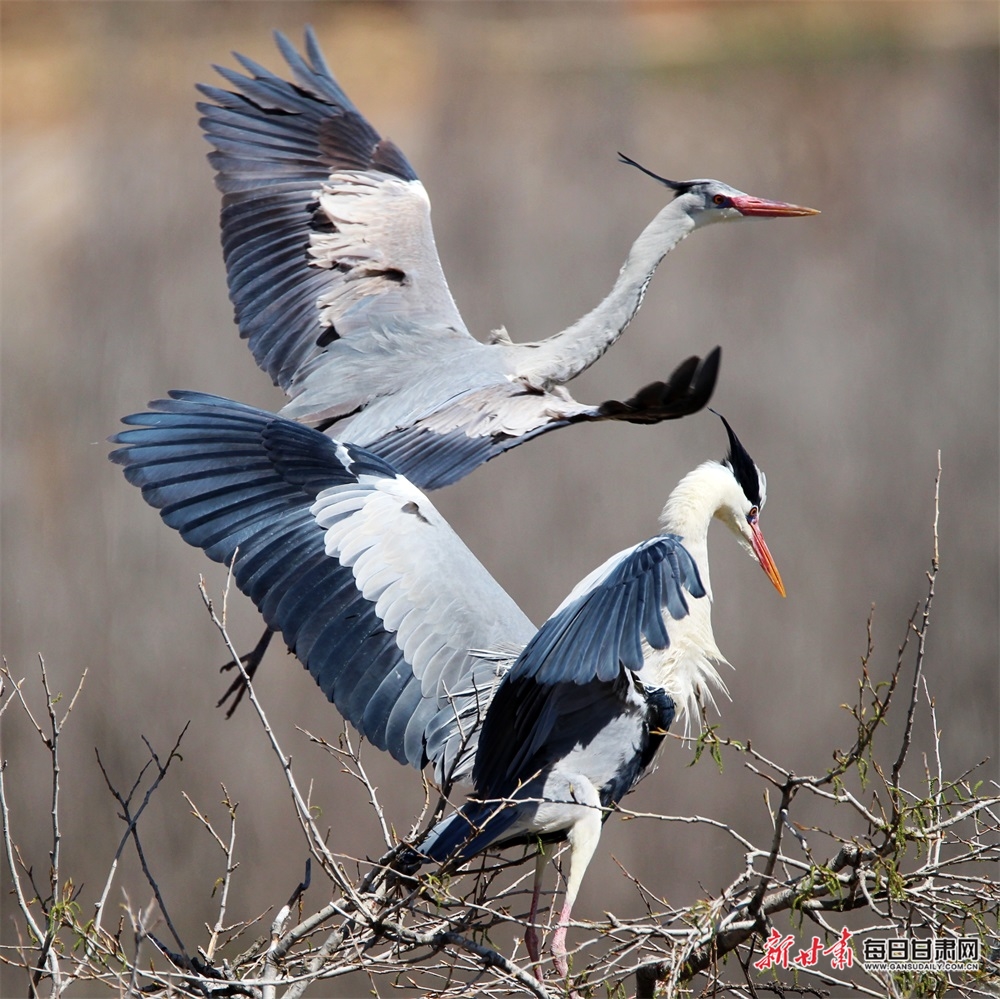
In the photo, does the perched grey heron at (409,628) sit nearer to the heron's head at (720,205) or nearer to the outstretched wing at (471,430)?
the outstretched wing at (471,430)

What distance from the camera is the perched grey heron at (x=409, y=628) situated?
214 centimetres

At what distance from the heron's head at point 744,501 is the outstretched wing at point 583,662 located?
517 millimetres

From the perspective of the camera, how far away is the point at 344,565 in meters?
2.17

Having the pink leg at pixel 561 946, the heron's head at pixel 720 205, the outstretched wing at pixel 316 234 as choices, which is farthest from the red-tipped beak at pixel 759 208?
the pink leg at pixel 561 946

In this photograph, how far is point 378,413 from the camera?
2965 millimetres

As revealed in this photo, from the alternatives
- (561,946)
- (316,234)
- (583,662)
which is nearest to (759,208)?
(316,234)

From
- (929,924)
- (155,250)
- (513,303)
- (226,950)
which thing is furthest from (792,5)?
(929,924)

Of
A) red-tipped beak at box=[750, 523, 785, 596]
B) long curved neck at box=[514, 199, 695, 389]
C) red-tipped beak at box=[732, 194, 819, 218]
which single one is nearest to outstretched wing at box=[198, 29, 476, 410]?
long curved neck at box=[514, 199, 695, 389]

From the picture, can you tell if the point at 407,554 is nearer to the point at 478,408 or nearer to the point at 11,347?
the point at 478,408

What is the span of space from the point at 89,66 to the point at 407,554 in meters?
5.77

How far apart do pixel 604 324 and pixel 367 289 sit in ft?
1.99

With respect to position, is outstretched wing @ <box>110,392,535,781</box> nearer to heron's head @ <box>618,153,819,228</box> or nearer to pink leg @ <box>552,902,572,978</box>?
pink leg @ <box>552,902,572,978</box>

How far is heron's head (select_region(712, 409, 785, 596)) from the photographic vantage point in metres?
2.58

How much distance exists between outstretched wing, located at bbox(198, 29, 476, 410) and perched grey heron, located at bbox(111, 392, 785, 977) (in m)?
0.80
